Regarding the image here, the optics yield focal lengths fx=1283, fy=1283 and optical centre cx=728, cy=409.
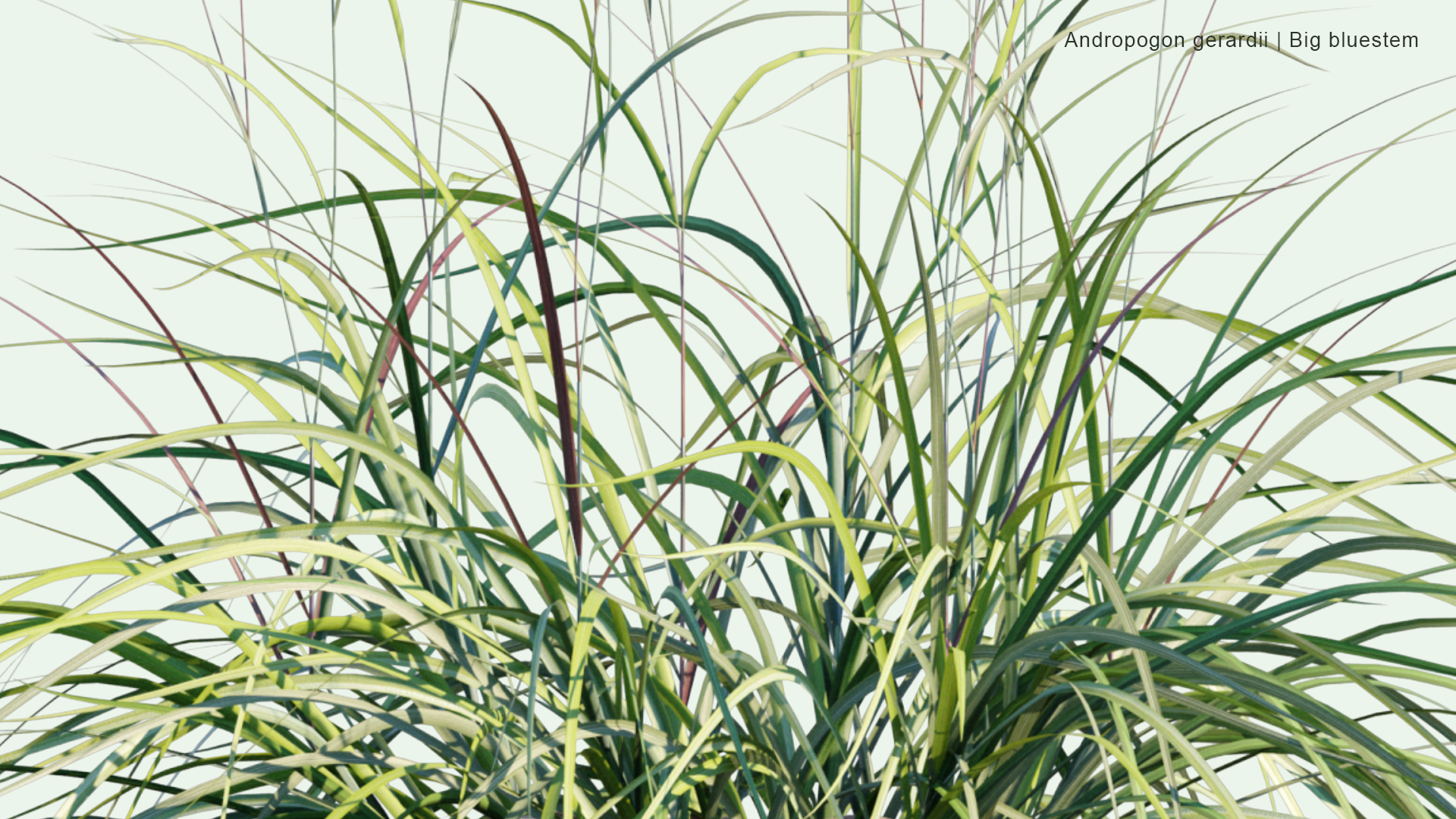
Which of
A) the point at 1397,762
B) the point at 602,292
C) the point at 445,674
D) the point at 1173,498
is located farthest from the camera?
the point at 602,292

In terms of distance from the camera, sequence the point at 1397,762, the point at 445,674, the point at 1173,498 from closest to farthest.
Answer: the point at 1397,762 < the point at 445,674 < the point at 1173,498

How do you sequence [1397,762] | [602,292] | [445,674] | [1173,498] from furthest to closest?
1. [602,292]
2. [1173,498]
3. [445,674]
4. [1397,762]

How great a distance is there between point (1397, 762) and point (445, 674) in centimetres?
60

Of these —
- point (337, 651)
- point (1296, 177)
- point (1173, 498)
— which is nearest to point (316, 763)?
point (337, 651)

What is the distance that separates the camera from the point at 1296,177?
0.95m

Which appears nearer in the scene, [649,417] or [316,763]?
[316,763]

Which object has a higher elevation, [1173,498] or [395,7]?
[395,7]

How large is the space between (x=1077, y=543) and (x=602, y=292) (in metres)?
0.46

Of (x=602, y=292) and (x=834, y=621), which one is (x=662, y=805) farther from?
(x=602, y=292)

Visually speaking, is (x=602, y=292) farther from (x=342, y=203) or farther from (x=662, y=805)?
(x=662, y=805)

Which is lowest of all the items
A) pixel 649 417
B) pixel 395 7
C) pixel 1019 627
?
pixel 1019 627

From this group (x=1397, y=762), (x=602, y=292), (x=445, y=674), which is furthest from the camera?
(x=602, y=292)

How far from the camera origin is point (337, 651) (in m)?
0.81

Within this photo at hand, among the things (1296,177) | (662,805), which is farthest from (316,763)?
(1296,177)
